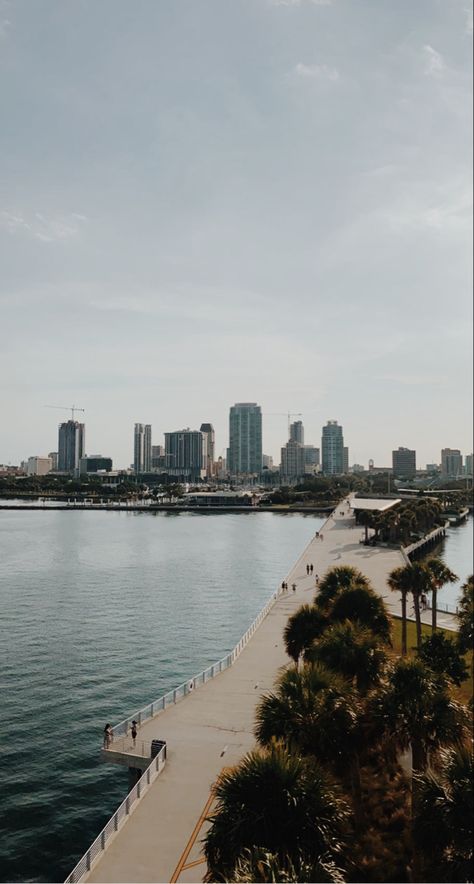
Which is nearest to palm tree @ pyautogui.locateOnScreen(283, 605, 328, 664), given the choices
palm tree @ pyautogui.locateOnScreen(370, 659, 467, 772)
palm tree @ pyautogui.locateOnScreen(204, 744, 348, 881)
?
palm tree @ pyautogui.locateOnScreen(370, 659, 467, 772)

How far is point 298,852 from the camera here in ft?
45.2

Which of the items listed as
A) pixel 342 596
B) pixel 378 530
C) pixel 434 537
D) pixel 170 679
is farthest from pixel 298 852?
pixel 434 537

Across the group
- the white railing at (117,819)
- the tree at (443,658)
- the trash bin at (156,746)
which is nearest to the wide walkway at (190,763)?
the white railing at (117,819)

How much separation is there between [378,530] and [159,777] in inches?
3314

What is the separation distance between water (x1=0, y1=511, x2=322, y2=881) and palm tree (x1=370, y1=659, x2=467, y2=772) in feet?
46.1

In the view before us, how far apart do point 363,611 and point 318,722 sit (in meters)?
15.7

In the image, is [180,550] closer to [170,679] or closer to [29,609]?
[29,609]

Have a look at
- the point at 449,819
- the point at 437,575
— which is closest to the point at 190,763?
the point at 449,819

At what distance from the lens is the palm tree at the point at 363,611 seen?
34219 millimetres

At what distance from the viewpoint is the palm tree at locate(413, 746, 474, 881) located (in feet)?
47.2

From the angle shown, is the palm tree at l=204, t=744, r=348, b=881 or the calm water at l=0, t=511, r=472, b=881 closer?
the palm tree at l=204, t=744, r=348, b=881

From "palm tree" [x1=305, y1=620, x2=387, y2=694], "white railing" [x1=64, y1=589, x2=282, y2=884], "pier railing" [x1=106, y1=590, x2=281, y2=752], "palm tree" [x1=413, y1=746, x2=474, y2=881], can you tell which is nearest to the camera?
"palm tree" [x1=413, y1=746, x2=474, y2=881]

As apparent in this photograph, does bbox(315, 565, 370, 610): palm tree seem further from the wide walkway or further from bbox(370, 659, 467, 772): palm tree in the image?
bbox(370, 659, 467, 772): palm tree

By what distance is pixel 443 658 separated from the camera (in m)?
30.4
